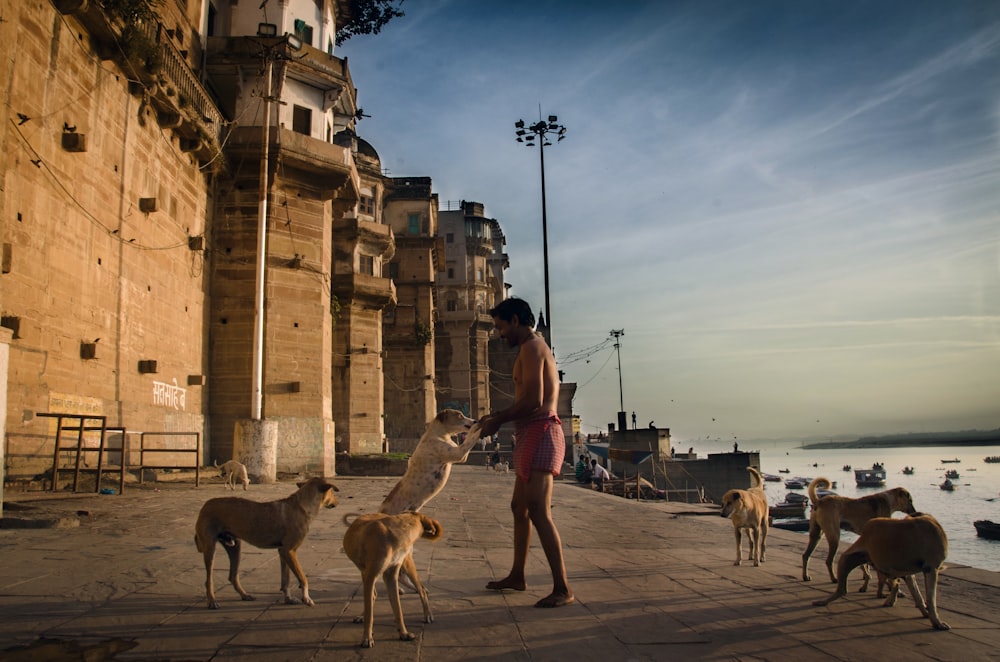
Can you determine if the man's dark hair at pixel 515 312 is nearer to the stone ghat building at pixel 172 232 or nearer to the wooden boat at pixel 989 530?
the stone ghat building at pixel 172 232

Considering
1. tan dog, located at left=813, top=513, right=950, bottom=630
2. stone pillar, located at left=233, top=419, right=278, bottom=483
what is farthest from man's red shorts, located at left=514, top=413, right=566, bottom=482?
stone pillar, located at left=233, top=419, right=278, bottom=483

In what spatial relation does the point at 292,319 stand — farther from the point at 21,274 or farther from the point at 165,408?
the point at 21,274

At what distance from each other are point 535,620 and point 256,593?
209cm

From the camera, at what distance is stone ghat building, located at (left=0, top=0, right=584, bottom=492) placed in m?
11.8

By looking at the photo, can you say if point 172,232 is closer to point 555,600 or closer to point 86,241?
point 86,241

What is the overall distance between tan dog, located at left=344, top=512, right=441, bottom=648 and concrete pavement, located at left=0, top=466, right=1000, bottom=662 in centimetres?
13

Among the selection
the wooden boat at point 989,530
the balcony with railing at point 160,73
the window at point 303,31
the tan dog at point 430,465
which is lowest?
the wooden boat at point 989,530

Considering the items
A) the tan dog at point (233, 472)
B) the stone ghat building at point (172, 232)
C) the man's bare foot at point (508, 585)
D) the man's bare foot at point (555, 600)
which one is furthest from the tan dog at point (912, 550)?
the tan dog at point (233, 472)

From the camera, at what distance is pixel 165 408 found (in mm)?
17281

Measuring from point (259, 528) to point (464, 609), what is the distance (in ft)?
4.86

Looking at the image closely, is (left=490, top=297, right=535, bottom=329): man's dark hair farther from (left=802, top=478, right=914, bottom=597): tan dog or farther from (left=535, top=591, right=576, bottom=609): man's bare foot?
(left=802, top=478, right=914, bottom=597): tan dog

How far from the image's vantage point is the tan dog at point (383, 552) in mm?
3822

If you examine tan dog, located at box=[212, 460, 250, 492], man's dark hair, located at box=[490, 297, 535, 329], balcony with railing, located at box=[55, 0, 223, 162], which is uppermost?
balcony with railing, located at box=[55, 0, 223, 162]

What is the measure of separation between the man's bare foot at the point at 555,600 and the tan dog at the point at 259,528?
1537 mm
